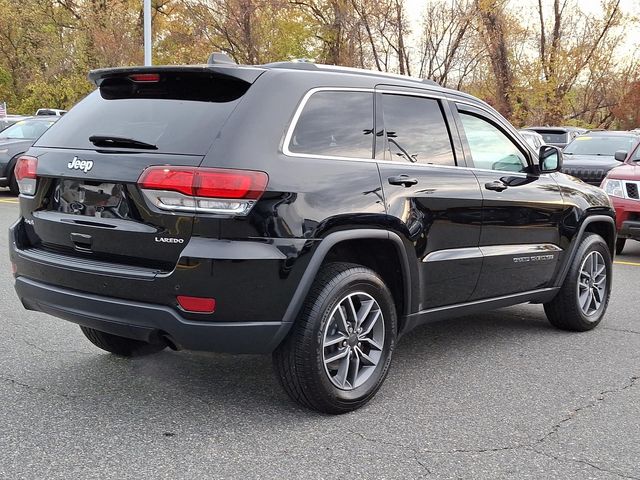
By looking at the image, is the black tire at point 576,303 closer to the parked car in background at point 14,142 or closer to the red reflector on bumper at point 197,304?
the red reflector on bumper at point 197,304

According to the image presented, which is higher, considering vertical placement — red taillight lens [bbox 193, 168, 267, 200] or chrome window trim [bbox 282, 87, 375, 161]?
chrome window trim [bbox 282, 87, 375, 161]

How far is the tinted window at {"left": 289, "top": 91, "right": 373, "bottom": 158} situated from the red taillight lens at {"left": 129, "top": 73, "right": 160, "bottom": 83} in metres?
0.79

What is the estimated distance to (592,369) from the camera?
4.66 metres

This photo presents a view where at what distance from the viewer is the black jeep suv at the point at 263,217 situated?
10.8ft

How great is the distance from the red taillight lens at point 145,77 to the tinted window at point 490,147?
201 cm

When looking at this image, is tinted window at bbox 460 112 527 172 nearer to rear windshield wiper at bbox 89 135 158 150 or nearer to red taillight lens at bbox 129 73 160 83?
red taillight lens at bbox 129 73 160 83

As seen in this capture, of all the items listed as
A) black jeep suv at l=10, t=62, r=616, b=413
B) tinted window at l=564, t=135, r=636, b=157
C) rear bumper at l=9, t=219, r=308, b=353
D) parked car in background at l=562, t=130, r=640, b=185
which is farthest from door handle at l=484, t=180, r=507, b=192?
tinted window at l=564, t=135, r=636, b=157

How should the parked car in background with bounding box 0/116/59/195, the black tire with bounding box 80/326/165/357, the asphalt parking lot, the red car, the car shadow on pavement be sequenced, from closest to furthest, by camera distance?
the asphalt parking lot, the car shadow on pavement, the black tire with bounding box 80/326/165/357, the red car, the parked car in background with bounding box 0/116/59/195

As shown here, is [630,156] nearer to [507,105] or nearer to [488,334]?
[488,334]

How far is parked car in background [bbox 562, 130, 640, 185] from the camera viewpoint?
13.2 meters

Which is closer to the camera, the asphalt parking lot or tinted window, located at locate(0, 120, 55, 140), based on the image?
the asphalt parking lot

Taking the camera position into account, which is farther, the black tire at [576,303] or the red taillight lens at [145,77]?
the black tire at [576,303]

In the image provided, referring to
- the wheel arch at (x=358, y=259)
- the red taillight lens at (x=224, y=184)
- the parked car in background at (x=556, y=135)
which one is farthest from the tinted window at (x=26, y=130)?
the parked car in background at (x=556, y=135)

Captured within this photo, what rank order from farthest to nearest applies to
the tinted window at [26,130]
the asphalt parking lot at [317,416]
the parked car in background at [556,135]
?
the parked car in background at [556,135] → the tinted window at [26,130] → the asphalt parking lot at [317,416]
